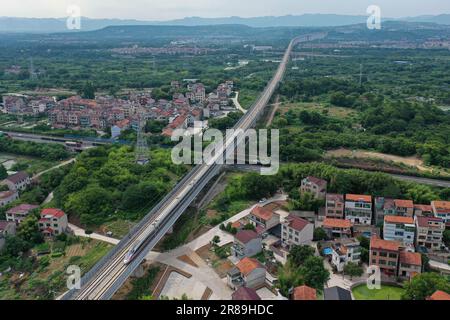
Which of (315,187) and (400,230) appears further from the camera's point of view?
(315,187)

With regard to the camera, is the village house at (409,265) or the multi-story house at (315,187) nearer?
the village house at (409,265)

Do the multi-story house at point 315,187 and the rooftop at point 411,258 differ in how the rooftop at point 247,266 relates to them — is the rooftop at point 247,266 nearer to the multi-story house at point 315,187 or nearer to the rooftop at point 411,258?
the rooftop at point 411,258

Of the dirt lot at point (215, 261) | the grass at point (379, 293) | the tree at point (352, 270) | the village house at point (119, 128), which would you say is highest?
the village house at point (119, 128)

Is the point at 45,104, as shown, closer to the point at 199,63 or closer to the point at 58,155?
the point at 58,155

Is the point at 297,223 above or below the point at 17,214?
above

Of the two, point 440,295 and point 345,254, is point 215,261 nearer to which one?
point 345,254

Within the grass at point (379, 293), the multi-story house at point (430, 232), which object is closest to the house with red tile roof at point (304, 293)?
the grass at point (379, 293)

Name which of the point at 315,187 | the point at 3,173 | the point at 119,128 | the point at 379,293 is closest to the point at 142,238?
the point at 379,293
